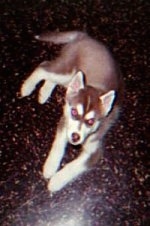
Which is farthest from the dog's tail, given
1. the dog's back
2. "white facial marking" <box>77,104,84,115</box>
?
"white facial marking" <box>77,104,84,115</box>

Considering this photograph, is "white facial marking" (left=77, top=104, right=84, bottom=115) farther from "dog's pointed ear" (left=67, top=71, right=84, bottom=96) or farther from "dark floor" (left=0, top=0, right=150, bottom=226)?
"dark floor" (left=0, top=0, right=150, bottom=226)

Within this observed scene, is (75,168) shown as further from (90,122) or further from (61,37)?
(61,37)

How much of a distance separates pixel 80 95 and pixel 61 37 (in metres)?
0.29

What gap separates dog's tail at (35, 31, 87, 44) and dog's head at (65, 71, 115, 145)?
0.20m

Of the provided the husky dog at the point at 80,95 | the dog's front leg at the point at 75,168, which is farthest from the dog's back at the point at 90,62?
the dog's front leg at the point at 75,168

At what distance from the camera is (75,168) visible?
3.77 ft

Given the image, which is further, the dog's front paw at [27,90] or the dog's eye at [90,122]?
the dog's front paw at [27,90]

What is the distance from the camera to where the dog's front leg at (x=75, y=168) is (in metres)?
1.13

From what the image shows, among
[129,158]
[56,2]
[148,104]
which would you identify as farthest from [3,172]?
[56,2]

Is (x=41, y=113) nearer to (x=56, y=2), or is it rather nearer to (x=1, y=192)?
(x=1, y=192)

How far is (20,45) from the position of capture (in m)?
1.35

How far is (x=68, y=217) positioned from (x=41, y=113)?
0.24m

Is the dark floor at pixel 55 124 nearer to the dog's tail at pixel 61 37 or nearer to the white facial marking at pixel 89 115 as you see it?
the dog's tail at pixel 61 37

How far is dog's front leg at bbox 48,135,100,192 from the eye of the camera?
44.6 inches
